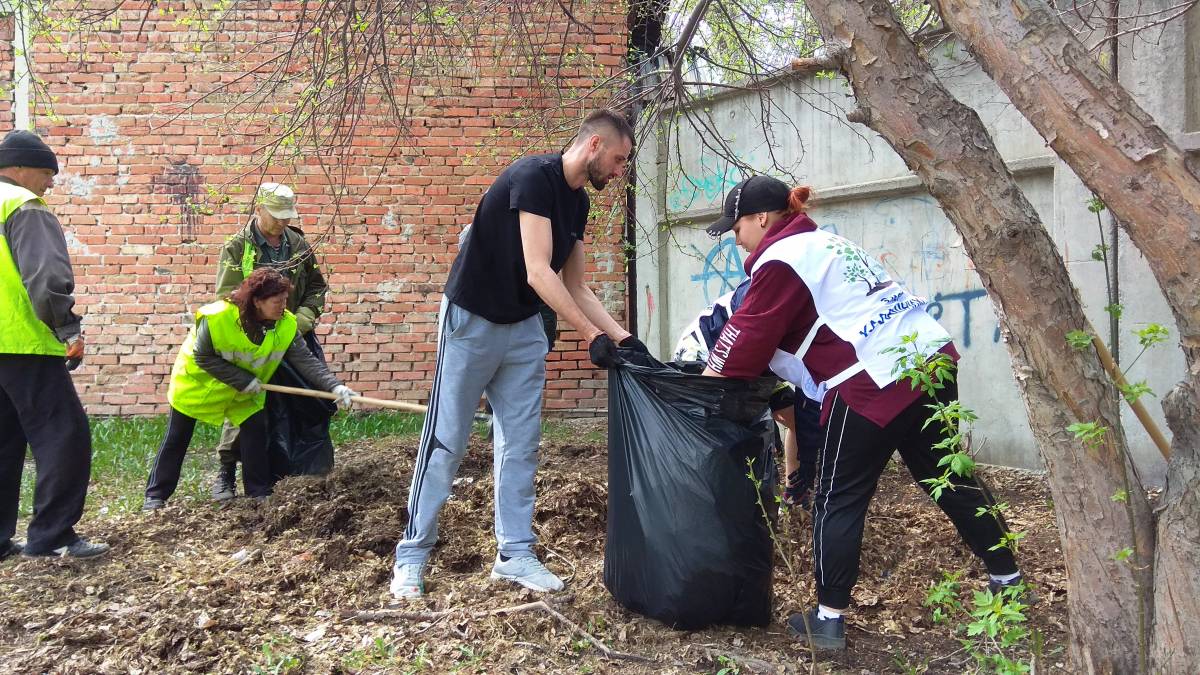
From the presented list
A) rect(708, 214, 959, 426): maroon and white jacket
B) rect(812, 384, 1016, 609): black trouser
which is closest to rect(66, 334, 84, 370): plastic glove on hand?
rect(708, 214, 959, 426): maroon and white jacket

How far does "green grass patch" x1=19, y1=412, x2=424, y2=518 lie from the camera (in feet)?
16.5

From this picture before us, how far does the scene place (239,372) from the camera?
4.46 m

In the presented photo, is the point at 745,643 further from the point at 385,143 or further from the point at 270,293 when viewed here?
the point at 385,143

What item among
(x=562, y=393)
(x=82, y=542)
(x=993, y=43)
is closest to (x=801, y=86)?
(x=562, y=393)

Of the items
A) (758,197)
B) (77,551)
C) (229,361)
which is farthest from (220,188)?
(758,197)

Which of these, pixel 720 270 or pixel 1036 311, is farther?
pixel 720 270

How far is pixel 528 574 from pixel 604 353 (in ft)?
2.81

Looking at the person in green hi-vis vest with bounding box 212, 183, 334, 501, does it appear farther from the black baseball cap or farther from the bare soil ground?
the black baseball cap

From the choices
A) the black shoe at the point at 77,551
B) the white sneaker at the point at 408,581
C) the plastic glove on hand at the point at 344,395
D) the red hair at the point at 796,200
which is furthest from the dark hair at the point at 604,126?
the black shoe at the point at 77,551

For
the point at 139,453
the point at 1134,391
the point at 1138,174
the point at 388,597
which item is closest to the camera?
the point at 1138,174

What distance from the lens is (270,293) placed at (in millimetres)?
4402

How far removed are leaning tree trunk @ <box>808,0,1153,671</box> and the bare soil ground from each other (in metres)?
0.48

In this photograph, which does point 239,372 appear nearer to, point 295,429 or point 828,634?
point 295,429

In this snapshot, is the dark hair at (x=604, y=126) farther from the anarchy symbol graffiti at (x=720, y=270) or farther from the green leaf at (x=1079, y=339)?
the anarchy symbol graffiti at (x=720, y=270)
